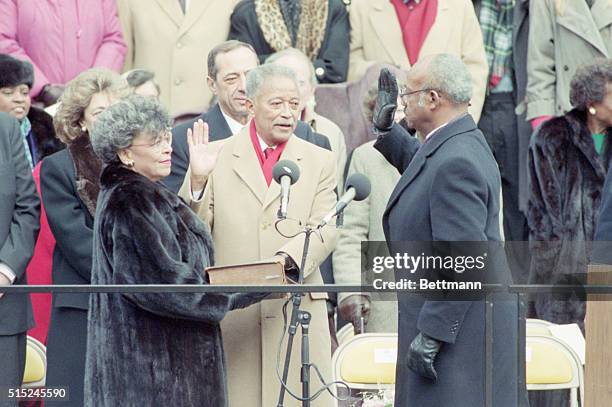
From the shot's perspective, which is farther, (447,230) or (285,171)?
(285,171)

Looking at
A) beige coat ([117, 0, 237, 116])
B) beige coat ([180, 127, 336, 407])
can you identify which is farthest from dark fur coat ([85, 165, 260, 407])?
beige coat ([117, 0, 237, 116])

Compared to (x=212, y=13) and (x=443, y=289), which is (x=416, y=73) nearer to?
(x=443, y=289)

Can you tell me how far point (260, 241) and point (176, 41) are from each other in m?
3.13

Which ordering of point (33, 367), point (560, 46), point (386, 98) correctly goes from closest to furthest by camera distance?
point (386, 98)
point (33, 367)
point (560, 46)

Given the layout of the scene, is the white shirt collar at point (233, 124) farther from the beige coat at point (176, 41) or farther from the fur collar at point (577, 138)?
the fur collar at point (577, 138)

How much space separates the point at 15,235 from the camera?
7059 millimetres

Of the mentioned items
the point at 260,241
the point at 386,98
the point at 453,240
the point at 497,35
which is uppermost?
the point at 497,35

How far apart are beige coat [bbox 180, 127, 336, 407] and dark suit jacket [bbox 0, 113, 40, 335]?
90 cm

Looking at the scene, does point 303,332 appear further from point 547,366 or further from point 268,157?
point 547,366

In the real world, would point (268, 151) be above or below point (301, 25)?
below

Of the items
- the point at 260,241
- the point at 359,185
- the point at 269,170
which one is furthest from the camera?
the point at 269,170

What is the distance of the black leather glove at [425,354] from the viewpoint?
570cm

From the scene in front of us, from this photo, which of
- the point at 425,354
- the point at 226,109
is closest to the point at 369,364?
the point at 425,354

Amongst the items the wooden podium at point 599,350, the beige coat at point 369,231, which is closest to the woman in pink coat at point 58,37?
the beige coat at point 369,231
